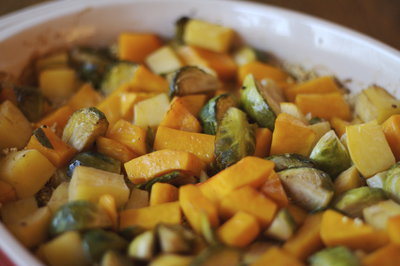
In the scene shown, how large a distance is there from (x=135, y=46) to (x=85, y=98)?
50 centimetres

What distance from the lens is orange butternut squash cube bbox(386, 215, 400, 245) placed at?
1.63 m

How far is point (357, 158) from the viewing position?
205 cm

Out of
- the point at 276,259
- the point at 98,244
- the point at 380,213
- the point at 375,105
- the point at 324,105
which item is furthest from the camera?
the point at 324,105

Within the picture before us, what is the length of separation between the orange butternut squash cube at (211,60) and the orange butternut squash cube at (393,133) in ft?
3.19

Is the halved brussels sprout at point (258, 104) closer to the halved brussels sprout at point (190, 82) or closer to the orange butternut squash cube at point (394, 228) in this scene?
the halved brussels sprout at point (190, 82)

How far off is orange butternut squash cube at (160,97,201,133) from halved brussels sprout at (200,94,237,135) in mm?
42

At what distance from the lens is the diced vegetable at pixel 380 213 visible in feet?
5.79

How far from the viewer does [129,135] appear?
2234 mm

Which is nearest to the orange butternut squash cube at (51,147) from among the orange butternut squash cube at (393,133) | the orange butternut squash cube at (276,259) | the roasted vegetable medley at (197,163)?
the roasted vegetable medley at (197,163)

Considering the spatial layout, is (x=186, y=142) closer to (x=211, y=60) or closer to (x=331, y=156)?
(x=331, y=156)

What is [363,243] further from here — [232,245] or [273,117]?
[273,117]

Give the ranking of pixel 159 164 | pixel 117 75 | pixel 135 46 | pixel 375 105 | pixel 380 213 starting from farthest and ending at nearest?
pixel 135 46 → pixel 117 75 → pixel 375 105 → pixel 159 164 → pixel 380 213

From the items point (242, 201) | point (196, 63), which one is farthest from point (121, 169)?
point (196, 63)

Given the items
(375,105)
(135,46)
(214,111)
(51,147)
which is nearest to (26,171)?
(51,147)
